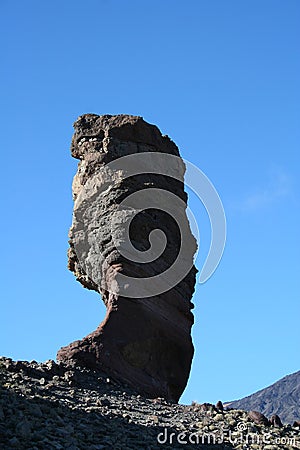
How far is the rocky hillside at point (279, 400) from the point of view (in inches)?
5589

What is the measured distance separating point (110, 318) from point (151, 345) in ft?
5.56

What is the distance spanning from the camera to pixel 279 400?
152 metres

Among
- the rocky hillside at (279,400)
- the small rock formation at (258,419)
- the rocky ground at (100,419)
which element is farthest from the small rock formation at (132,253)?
the rocky hillside at (279,400)

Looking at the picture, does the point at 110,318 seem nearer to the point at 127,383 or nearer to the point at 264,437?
the point at 127,383

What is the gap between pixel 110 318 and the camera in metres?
21.5

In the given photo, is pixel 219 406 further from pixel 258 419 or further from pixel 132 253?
pixel 132 253

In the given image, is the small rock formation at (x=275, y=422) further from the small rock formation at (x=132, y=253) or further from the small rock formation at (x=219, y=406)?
the small rock formation at (x=132, y=253)

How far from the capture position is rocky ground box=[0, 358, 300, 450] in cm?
1242

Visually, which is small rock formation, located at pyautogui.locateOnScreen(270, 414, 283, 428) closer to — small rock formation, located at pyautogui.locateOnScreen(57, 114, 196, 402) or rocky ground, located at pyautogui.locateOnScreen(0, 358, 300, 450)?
rocky ground, located at pyautogui.locateOnScreen(0, 358, 300, 450)

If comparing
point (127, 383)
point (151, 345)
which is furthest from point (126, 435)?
point (151, 345)

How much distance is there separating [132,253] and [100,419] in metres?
9.11

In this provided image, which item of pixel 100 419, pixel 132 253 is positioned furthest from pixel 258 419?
pixel 132 253

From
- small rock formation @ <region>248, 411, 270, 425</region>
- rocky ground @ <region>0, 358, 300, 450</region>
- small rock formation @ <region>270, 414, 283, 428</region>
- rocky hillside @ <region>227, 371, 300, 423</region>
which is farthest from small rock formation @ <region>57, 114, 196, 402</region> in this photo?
rocky hillside @ <region>227, 371, 300, 423</region>

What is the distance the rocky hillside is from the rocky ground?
12107 cm
